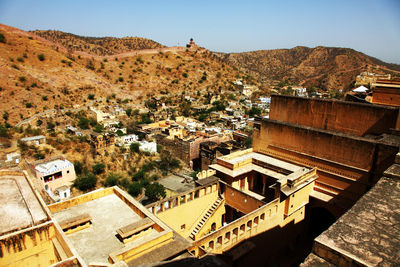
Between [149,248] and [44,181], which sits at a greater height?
[149,248]

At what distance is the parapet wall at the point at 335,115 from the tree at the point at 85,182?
2377 centimetres

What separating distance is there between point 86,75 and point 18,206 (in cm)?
5581

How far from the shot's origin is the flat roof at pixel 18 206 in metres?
5.72

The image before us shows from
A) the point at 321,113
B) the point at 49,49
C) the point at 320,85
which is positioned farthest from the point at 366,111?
the point at 320,85

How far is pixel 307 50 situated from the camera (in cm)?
12812

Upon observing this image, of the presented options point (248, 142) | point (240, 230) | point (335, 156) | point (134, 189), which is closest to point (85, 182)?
point (134, 189)

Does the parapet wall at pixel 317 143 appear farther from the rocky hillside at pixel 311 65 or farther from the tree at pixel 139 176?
the rocky hillside at pixel 311 65

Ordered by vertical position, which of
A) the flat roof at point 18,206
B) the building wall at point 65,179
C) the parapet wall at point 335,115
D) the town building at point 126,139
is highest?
the parapet wall at point 335,115

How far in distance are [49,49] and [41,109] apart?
22.7m

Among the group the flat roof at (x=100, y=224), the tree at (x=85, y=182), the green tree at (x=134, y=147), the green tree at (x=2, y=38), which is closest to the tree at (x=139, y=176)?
the green tree at (x=134, y=147)

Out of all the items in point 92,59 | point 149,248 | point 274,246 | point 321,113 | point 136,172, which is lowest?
point 136,172

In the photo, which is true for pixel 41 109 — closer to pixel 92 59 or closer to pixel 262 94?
pixel 92 59

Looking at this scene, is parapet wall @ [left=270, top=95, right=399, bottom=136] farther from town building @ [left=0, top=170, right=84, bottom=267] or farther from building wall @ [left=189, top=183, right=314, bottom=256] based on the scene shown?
town building @ [left=0, top=170, right=84, bottom=267]

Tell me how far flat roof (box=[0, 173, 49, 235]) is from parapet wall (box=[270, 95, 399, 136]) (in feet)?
36.7
